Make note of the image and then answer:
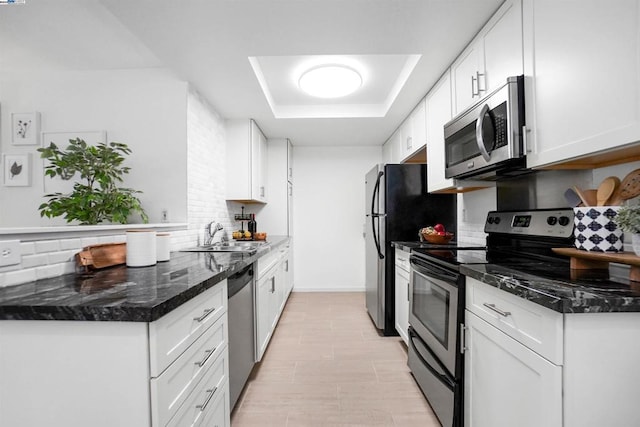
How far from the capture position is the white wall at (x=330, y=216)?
463cm

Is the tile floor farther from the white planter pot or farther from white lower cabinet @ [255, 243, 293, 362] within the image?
the white planter pot

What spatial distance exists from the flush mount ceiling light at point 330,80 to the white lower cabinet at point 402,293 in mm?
1587

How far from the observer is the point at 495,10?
1.61m

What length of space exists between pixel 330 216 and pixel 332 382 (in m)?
2.90

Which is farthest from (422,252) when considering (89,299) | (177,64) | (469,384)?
(177,64)

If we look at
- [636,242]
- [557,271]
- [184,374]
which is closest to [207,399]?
[184,374]

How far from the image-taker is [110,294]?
3.11 ft

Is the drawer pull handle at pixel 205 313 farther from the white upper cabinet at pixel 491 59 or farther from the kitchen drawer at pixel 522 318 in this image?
the white upper cabinet at pixel 491 59

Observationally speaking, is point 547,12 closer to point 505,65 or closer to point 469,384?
point 505,65

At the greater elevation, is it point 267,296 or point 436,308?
point 436,308

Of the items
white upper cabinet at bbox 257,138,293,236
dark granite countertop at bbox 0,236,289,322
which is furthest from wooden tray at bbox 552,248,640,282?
white upper cabinet at bbox 257,138,293,236

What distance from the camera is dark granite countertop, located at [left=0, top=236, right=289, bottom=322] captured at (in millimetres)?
801

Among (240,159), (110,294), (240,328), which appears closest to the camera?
(110,294)

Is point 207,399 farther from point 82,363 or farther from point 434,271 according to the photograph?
point 434,271
